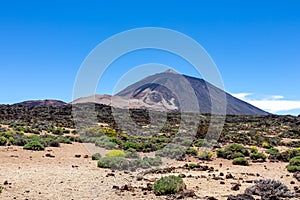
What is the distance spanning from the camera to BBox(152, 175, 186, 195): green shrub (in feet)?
35.4

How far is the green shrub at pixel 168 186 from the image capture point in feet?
35.4

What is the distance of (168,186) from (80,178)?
11.9 ft

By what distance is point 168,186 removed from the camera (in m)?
10.9

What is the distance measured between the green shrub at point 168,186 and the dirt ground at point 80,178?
0.82 feet

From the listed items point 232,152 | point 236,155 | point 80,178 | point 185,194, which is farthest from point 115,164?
point 232,152

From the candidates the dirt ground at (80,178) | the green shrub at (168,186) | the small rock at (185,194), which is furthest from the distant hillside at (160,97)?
the small rock at (185,194)

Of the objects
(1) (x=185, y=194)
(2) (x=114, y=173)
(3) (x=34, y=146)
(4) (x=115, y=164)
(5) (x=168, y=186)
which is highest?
(3) (x=34, y=146)

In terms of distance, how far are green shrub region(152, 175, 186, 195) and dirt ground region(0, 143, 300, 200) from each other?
0.25 meters

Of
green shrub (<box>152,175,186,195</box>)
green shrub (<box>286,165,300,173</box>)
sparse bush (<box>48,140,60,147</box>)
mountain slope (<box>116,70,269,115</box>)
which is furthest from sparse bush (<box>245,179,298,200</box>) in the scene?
mountain slope (<box>116,70,269,115</box>)

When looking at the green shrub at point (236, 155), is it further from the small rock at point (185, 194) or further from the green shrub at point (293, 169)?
the small rock at point (185, 194)

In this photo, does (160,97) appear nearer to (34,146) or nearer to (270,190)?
(34,146)

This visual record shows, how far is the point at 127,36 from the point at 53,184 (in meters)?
7.63

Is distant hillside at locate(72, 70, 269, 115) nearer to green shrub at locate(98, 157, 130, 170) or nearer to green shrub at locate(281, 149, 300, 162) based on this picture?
green shrub at locate(281, 149, 300, 162)

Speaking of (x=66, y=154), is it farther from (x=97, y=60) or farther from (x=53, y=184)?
(x=53, y=184)
